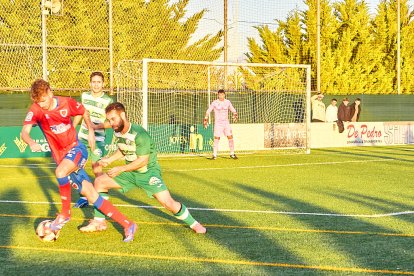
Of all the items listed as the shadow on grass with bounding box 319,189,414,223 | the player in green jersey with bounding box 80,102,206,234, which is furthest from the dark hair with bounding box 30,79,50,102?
the shadow on grass with bounding box 319,189,414,223

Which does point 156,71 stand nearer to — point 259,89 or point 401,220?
point 259,89

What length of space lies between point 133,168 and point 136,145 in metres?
0.25

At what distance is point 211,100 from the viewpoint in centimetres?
2841

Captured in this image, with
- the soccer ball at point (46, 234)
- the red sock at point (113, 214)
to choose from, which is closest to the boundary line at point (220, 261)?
the soccer ball at point (46, 234)

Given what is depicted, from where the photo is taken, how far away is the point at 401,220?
1059 cm

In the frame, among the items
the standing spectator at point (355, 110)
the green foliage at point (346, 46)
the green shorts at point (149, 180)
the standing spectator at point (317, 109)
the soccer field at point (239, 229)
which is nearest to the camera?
the soccer field at point (239, 229)

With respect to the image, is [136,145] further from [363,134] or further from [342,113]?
[363,134]

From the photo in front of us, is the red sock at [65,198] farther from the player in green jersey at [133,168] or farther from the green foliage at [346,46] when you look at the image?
the green foliage at [346,46]

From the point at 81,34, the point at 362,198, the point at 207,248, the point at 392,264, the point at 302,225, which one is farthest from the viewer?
the point at 81,34

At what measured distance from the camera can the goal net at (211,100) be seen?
25.4 metres

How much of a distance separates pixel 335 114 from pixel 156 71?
22.0ft

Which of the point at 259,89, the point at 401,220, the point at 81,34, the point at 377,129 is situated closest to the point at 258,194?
the point at 401,220

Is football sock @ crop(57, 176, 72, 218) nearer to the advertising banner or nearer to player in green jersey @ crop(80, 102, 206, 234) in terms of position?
player in green jersey @ crop(80, 102, 206, 234)

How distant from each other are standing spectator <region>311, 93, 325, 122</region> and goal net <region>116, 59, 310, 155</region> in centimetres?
105
